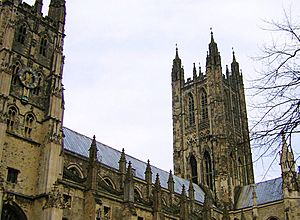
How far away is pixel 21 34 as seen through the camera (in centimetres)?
3184

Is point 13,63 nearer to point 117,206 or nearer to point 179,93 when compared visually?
point 117,206

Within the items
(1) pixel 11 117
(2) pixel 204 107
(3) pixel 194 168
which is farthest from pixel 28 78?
(2) pixel 204 107

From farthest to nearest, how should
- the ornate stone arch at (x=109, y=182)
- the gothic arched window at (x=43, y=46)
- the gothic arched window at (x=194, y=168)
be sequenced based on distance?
the gothic arched window at (x=194, y=168)
the ornate stone arch at (x=109, y=182)
the gothic arched window at (x=43, y=46)

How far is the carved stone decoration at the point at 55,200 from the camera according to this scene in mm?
26141

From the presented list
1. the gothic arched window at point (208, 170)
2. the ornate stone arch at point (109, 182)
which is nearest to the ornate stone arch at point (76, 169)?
the ornate stone arch at point (109, 182)

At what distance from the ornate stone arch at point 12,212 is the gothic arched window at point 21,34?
1271 cm

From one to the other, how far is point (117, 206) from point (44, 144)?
7.31 m

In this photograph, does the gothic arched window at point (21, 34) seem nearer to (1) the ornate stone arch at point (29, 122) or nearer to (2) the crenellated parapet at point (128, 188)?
(1) the ornate stone arch at point (29, 122)

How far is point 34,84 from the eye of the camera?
1201 inches

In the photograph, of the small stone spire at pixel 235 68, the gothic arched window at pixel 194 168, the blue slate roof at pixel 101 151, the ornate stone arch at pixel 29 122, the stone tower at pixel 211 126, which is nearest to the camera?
the ornate stone arch at pixel 29 122

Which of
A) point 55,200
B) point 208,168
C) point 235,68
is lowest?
point 55,200

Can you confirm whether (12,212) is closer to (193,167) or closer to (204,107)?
(193,167)

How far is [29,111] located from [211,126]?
33.4 meters

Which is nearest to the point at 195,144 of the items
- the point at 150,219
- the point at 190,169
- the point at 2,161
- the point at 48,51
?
the point at 190,169
